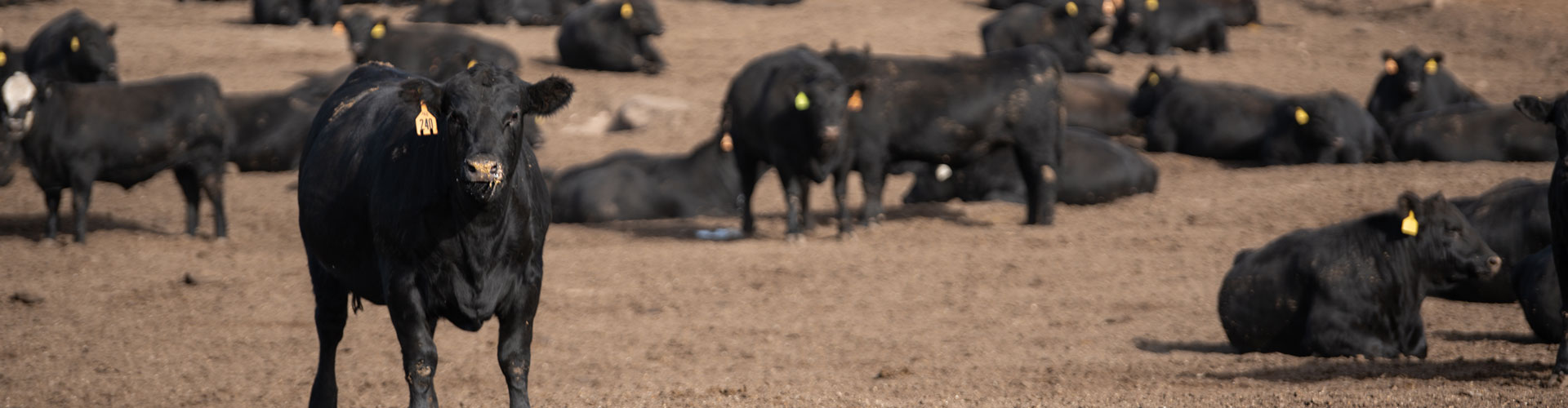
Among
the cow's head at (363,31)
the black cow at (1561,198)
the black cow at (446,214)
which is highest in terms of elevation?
the black cow at (446,214)

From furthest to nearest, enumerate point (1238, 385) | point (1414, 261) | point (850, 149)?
point (850, 149)
point (1414, 261)
point (1238, 385)

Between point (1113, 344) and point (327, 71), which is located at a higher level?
point (1113, 344)

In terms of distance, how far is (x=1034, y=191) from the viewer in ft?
46.2

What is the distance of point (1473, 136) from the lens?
15695mm

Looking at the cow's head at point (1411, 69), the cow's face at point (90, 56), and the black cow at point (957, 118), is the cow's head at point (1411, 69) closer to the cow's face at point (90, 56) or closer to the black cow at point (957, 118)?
the black cow at point (957, 118)

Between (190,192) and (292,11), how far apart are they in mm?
14642

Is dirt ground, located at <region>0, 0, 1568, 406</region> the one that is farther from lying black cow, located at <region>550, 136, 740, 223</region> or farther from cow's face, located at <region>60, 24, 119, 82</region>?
cow's face, located at <region>60, 24, 119, 82</region>

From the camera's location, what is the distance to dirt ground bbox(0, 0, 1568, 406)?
7.50 m

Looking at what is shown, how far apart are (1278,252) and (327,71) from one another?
1712cm

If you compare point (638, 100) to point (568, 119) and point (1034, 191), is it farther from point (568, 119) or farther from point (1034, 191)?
point (1034, 191)

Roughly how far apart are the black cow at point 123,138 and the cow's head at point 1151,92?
36.7ft

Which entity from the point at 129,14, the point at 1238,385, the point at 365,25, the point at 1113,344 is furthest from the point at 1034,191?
the point at 129,14

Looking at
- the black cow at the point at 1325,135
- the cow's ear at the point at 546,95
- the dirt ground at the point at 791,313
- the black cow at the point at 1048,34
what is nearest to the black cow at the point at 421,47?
the dirt ground at the point at 791,313

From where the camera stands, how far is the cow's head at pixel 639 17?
2370 cm
